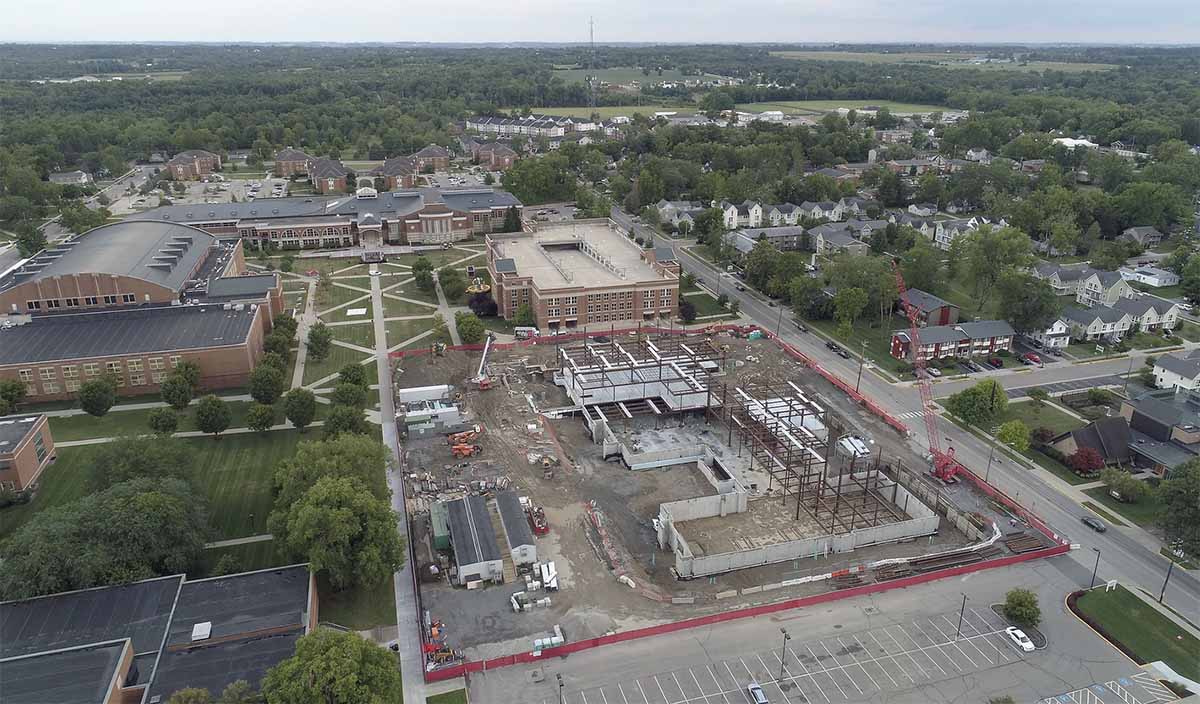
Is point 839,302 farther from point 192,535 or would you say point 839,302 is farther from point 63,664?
point 63,664

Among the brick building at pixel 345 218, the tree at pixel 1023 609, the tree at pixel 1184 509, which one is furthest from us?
the brick building at pixel 345 218

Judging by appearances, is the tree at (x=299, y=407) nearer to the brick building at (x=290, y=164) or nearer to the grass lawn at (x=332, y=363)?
the grass lawn at (x=332, y=363)

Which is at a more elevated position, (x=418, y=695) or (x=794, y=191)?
(x=794, y=191)

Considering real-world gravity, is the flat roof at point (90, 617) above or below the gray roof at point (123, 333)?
below

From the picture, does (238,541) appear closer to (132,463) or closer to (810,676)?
(132,463)

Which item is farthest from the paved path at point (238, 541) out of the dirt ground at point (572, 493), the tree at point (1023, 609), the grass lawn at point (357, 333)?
the tree at point (1023, 609)

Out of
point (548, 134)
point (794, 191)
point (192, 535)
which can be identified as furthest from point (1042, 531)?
point (548, 134)

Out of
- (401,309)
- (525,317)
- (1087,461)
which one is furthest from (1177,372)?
(401,309)
